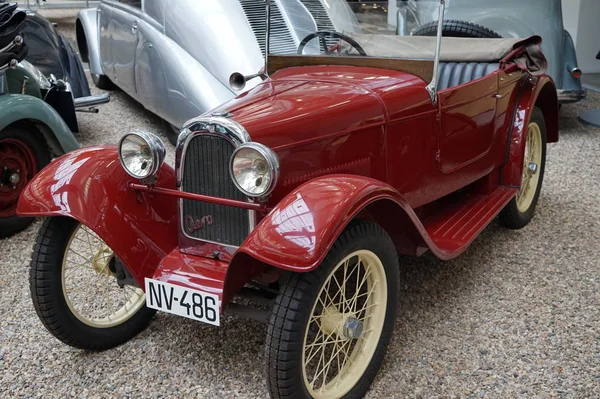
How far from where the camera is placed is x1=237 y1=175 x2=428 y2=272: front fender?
1879mm

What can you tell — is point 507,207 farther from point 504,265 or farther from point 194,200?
point 194,200

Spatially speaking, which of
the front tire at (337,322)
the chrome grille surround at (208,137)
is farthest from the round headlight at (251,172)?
the front tire at (337,322)

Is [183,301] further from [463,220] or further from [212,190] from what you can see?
[463,220]

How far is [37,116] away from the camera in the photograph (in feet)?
13.0

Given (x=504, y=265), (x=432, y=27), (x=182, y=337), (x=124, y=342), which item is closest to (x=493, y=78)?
(x=432, y=27)

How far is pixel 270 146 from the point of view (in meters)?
2.27

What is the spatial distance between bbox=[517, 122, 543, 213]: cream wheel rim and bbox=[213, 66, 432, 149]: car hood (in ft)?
4.63

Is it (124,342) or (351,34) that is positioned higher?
(351,34)

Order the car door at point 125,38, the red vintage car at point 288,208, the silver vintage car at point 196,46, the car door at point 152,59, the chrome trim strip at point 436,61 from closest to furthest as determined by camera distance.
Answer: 1. the red vintage car at point 288,208
2. the chrome trim strip at point 436,61
3. the silver vintage car at point 196,46
4. the car door at point 152,59
5. the car door at point 125,38

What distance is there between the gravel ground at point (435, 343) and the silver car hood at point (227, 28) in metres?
2.15

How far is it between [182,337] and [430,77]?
1651mm

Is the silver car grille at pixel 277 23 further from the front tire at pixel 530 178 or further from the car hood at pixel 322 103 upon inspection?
the front tire at pixel 530 178

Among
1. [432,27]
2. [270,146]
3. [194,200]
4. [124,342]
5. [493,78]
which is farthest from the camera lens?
[493,78]

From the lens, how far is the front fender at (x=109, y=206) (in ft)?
7.61
